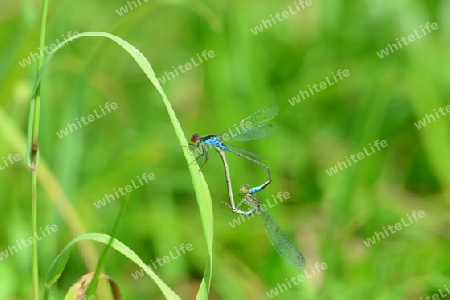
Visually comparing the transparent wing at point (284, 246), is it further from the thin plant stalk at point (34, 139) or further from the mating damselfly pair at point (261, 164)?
the thin plant stalk at point (34, 139)

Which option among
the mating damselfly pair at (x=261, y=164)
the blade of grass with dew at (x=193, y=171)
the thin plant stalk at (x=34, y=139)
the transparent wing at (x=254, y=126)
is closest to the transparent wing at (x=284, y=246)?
the mating damselfly pair at (x=261, y=164)

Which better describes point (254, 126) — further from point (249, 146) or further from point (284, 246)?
point (249, 146)

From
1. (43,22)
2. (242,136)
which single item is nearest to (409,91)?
(242,136)

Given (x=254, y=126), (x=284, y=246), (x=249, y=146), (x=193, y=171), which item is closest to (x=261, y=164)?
(x=254, y=126)

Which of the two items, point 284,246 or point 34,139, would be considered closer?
point 34,139

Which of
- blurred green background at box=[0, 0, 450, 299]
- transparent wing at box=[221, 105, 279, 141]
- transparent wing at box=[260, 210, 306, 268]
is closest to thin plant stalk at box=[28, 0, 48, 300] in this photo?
blurred green background at box=[0, 0, 450, 299]

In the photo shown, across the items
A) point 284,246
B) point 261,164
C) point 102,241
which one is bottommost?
point 284,246
